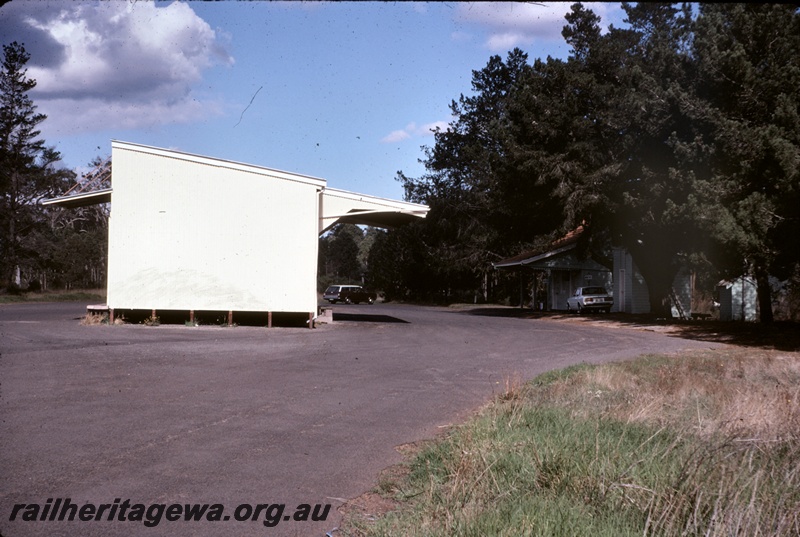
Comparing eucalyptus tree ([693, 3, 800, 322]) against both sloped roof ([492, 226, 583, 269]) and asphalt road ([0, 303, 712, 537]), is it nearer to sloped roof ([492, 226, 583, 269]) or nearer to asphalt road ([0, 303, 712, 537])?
asphalt road ([0, 303, 712, 537])

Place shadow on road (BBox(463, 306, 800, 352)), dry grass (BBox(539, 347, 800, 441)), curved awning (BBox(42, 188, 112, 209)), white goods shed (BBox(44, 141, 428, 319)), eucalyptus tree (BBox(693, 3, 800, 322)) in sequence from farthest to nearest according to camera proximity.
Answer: curved awning (BBox(42, 188, 112, 209)) → white goods shed (BBox(44, 141, 428, 319)) → shadow on road (BBox(463, 306, 800, 352)) → eucalyptus tree (BBox(693, 3, 800, 322)) → dry grass (BBox(539, 347, 800, 441))

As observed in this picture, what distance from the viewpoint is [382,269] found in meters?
67.1

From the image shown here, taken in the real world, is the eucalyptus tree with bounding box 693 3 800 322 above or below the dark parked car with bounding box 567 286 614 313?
above

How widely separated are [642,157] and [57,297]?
39.5m

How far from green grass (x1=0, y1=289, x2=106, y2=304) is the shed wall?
23.4 m

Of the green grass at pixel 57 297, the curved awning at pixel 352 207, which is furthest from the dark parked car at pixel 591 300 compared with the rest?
the green grass at pixel 57 297

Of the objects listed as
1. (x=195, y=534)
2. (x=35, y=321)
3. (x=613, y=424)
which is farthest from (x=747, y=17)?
(x=35, y=321)

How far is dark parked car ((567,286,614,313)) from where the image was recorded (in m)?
38.7

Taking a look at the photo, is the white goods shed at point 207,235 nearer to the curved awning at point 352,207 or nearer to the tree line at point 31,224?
the curved awning at point 352,207

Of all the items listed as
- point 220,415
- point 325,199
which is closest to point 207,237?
point 325,199

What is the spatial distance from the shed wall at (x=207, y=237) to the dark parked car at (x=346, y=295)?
105 feet

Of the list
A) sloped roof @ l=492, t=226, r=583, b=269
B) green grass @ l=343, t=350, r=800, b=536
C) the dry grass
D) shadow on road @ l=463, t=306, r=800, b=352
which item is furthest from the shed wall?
sloped roof @ l=492, t=226, r=583, b=269

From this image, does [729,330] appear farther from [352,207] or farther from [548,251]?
[548,251]

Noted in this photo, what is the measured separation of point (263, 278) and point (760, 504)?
65.7 ft
